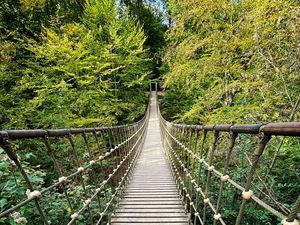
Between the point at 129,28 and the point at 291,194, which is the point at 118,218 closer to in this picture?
the point at 291,194

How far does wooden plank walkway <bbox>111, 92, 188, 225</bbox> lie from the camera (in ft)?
7.59

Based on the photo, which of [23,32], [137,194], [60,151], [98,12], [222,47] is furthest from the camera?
[98,12]

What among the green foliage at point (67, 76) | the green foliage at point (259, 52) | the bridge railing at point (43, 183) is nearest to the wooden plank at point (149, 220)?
the bridge railing at point (43, 183)

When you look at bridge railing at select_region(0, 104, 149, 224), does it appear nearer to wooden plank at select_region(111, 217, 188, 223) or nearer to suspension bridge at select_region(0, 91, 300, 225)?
suspension bridge at select_region(0, 91, 300, 225)

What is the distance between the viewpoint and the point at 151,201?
285 cm

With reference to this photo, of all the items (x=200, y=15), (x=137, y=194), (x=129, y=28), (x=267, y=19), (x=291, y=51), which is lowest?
(x=137, y=194)

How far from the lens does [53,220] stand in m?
2.61

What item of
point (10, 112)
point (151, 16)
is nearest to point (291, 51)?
point (10, 112)

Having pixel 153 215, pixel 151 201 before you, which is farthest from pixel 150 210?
pixel 151 201

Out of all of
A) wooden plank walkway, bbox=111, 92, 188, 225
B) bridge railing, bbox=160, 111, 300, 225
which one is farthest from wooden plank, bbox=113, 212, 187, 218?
bridge railing, bbox=160, 111, 300, 225

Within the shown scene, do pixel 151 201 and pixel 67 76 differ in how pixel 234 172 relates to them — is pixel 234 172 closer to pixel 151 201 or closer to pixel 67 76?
pixel 151 201

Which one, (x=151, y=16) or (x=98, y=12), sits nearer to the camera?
(x=98, y=12)

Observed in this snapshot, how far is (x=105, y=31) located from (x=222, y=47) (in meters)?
8.68

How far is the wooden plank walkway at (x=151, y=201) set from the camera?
2.31 m
